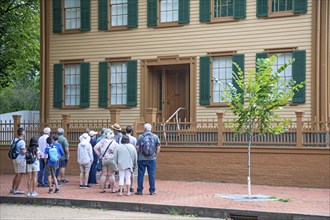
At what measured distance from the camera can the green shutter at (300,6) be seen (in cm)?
1988

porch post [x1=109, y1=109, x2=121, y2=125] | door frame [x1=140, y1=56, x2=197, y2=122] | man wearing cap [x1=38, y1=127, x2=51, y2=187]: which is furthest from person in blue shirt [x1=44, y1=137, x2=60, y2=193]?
door frame [x1=140, y1=56, x2=197, y2=122]

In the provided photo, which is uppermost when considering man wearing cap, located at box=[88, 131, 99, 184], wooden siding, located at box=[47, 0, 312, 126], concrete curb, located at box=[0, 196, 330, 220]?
wooden siding, located at box=[47, 0, 312, 126]

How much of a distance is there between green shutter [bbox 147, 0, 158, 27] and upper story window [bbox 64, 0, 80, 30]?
335cm

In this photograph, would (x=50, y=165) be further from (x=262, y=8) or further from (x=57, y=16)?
(x=57, y=16)

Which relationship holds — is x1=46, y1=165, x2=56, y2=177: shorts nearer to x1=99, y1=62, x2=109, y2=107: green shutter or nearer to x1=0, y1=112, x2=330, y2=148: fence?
x1=0, y1=112, x2=330, y2=148: fence

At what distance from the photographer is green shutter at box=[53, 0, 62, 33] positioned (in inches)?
949

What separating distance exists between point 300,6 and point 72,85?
9853 mm

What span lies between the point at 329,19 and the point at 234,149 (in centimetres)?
558

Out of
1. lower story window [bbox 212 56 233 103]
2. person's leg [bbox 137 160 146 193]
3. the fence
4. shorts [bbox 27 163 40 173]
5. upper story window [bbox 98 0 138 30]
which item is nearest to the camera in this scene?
shorts [bbox 27 163 40 173]

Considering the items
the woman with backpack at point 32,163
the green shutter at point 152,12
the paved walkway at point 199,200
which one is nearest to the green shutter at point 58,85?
the green shutter at point 152,12

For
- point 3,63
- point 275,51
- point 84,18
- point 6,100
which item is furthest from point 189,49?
point 6,100

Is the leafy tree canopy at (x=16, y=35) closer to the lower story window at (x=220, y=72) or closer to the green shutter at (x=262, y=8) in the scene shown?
the lower story window at (x=220, y=72)

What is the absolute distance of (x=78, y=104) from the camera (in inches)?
943

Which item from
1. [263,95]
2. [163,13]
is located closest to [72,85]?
[163,13]
